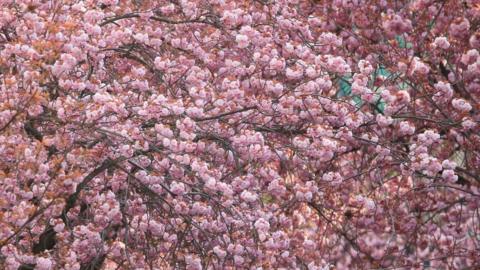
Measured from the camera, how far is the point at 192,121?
21.5ft

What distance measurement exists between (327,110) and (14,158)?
8.93 feet

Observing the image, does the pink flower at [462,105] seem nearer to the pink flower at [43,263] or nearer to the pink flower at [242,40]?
the pink flower at [242,40]

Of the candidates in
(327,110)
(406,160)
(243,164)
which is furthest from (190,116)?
(406,160)

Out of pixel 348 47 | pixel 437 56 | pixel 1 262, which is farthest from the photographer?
pixel 348 47

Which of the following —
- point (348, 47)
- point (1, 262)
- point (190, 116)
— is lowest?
point (1, 262)

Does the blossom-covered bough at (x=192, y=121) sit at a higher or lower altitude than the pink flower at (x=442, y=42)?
lower

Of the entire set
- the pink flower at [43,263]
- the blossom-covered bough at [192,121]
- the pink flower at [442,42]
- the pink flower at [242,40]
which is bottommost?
the pink flower at [43,263]

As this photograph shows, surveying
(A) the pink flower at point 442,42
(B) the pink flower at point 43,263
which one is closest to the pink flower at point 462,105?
(A) the pink flower at point 442,42

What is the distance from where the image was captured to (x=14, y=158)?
245 inches

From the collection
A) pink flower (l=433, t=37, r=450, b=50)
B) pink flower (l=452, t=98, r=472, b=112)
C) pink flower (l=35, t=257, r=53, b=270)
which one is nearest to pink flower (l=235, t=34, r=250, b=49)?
pink flower (l=433, t=37, r=450, b=50)

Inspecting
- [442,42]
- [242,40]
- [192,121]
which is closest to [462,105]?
[442,42]

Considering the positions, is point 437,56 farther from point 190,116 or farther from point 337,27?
point 190,116

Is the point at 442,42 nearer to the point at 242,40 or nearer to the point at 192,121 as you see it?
the point at 242,40

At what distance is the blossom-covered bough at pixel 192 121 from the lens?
626 cm
